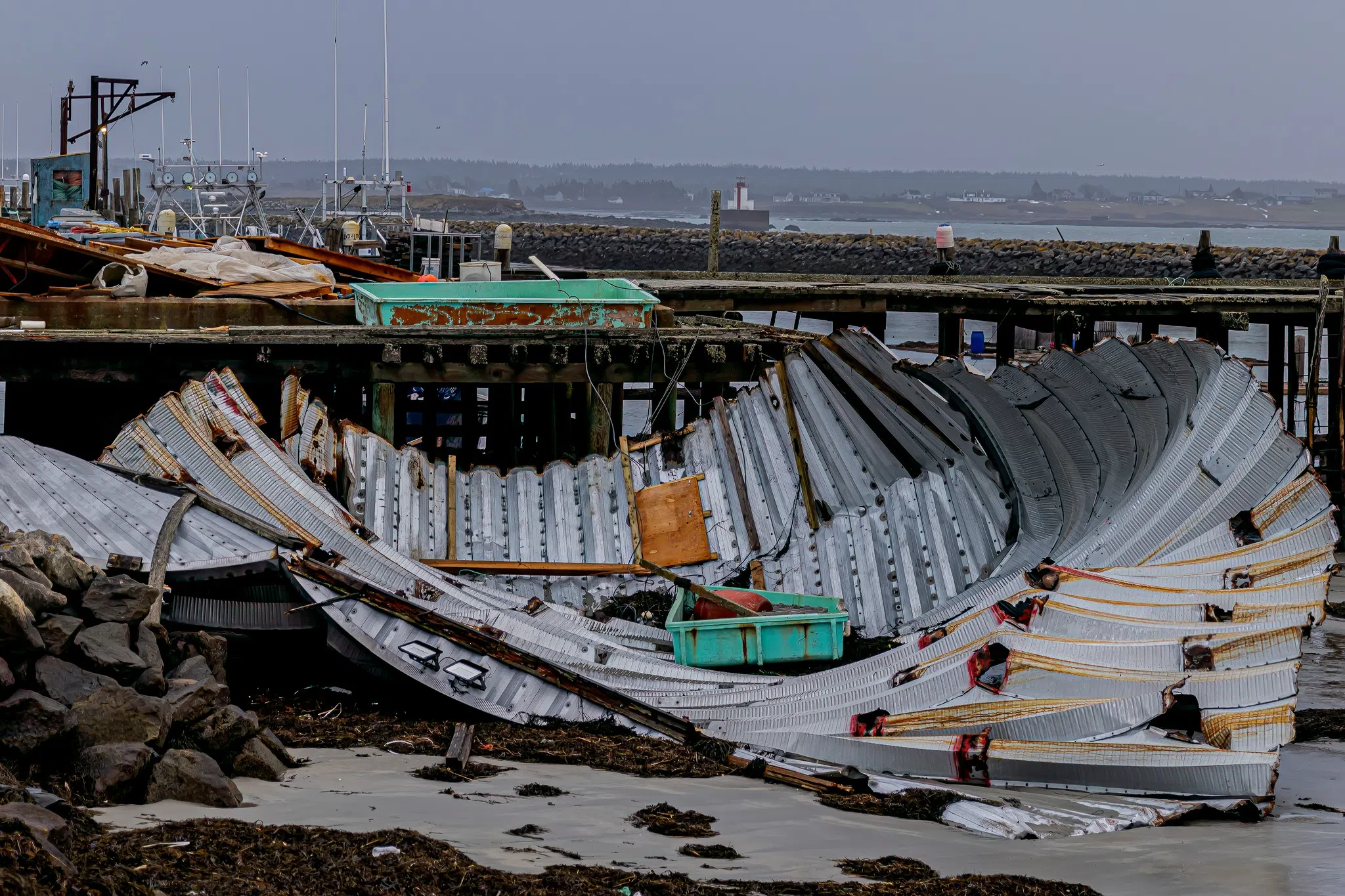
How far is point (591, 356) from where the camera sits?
14.7m

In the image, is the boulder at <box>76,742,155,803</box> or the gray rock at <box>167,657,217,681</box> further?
the gray rock at <box>167,657,217,681</box>

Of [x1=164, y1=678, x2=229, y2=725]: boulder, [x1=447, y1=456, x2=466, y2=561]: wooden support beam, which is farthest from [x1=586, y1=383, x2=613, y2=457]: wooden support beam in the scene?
[x1=164, y1=678, x2=229, y2=725]: boulder

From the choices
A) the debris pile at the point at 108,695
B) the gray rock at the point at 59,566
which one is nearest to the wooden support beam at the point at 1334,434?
the debris pile at the point at 108,695

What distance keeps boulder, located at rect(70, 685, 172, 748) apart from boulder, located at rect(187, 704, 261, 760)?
0.19m

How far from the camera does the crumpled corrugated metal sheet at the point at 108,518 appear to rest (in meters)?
9.65

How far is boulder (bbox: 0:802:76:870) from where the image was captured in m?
5.16

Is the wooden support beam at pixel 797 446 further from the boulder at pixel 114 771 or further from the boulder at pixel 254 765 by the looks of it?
the boulder at pixel 114 771

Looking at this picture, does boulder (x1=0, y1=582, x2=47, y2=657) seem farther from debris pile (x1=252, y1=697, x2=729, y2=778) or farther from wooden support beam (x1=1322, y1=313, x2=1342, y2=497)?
wooden support beam (x1=1322, y1=313, x2=1342, y2=497)

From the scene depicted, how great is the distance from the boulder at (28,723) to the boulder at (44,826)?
0.94 meters

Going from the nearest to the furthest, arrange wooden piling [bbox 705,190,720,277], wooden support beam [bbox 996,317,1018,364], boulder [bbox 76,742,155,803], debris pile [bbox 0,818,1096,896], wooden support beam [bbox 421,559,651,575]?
debris pile [bbox 0,818,1096,896]
boulder [bbox 76,742,155,803]
wooden support beam [bbox 421,559,651,575]
wooden support beam [bbox 996,317,1018,364]
wooden piling [bbox 705,190,720,277]

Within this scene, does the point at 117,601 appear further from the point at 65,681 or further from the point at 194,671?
the point at 65,681

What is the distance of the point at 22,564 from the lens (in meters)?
7.82

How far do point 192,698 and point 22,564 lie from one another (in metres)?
1.31

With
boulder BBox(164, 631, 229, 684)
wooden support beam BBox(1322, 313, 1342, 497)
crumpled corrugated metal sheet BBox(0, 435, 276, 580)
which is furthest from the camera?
wooden support beam BBox(1322, 313, 1342, 497)
